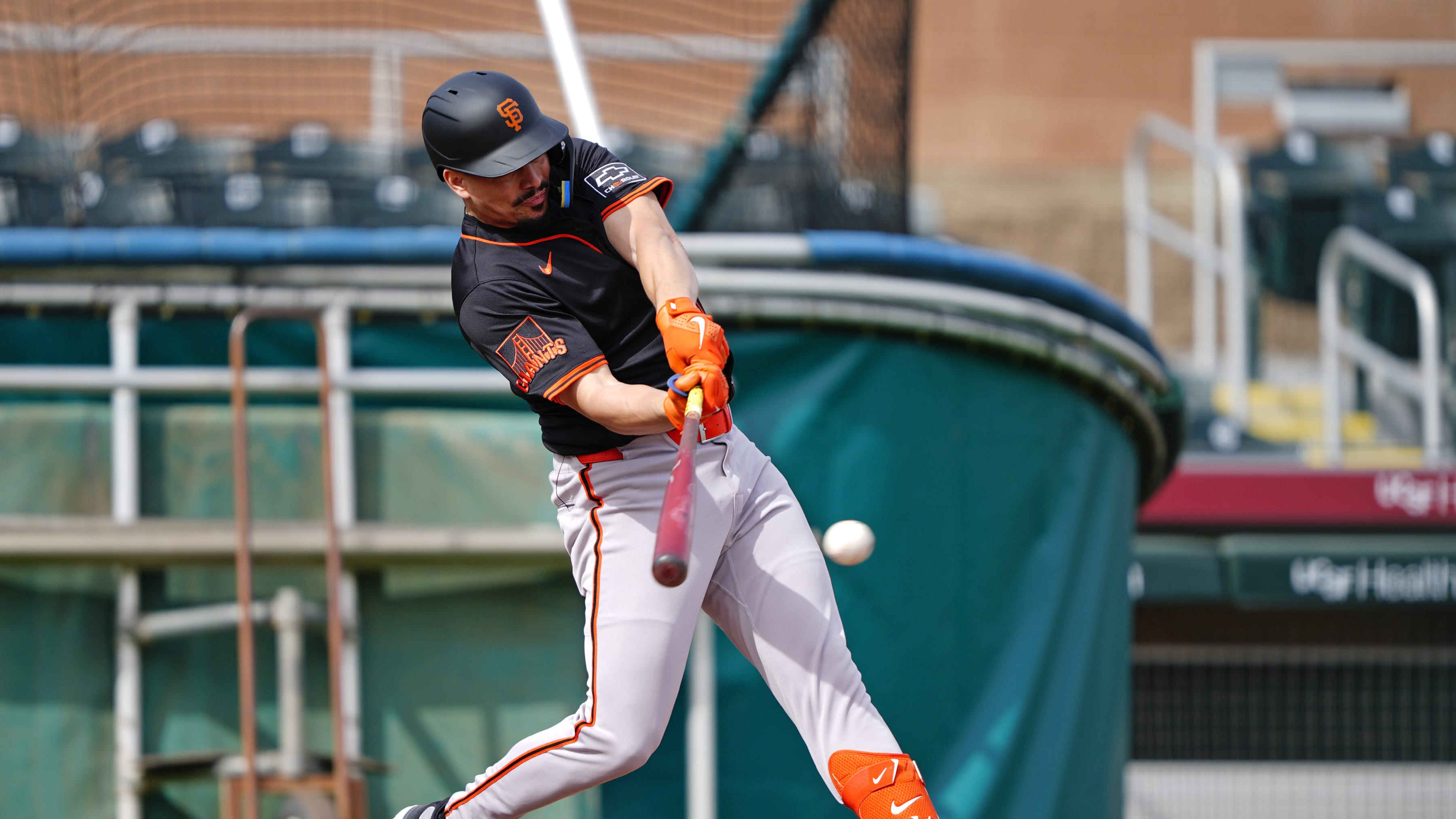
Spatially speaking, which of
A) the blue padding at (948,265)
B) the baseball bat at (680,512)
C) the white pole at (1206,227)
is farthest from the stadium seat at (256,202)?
the white pole at (1206,227)

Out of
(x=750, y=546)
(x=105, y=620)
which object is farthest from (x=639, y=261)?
(x=105, y=620)

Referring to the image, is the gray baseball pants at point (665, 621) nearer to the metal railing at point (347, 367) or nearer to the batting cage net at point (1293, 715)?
the metal railing at point (347, 367)

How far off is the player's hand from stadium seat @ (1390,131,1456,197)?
8588mm

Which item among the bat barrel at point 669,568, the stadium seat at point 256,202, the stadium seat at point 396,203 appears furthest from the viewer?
the stadium seat at point 396,203

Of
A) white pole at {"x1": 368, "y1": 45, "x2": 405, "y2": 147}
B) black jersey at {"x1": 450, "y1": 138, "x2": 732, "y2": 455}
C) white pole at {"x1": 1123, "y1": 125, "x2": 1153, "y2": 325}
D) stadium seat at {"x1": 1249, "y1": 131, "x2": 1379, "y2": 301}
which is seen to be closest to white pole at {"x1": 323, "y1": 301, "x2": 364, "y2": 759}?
black jersey at {"x1": 450, "y1": 138, "x2": 732, "y2": 455}

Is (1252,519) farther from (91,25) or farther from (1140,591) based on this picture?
(91,25)

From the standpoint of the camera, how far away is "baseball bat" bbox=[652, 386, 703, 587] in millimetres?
2127

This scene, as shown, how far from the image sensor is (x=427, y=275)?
12.3 ft

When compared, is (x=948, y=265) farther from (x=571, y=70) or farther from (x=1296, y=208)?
(x=1296, y=208)

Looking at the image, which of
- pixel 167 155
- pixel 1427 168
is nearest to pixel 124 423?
pixel 167 155

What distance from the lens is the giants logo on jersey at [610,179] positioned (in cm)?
270

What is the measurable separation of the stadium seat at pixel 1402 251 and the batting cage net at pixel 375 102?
369 cm

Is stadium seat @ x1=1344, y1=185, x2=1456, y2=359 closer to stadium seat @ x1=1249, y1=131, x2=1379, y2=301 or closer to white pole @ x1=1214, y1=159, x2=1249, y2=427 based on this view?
stadium seat @ x1=1249, y1=131, x2=1379, y2=301

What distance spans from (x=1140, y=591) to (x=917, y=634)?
3834 mm
